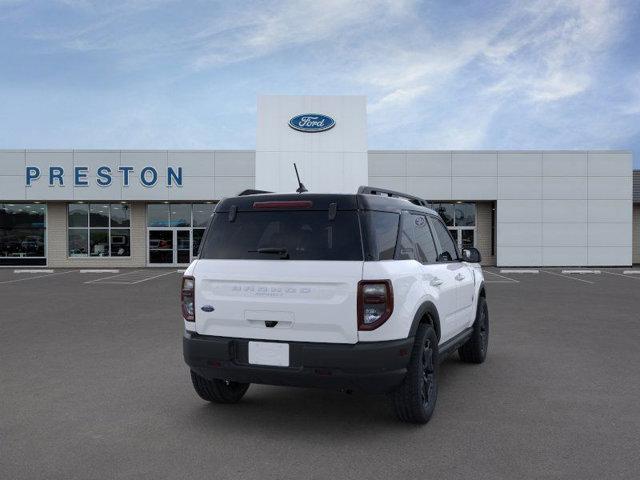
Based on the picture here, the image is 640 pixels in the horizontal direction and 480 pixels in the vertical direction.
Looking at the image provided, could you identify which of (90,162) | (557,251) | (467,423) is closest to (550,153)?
(557,251)

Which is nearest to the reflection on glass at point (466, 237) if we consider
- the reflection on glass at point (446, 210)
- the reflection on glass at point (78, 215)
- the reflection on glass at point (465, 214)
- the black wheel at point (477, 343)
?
the reflection on glass at point (465, 214)

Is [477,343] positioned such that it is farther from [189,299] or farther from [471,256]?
[189,299]

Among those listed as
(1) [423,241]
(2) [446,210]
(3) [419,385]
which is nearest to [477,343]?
(1) [423,241]

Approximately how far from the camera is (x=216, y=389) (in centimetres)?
492

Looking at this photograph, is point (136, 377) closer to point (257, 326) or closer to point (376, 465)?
point (257, 326)

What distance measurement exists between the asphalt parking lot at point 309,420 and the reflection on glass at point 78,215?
21.4m

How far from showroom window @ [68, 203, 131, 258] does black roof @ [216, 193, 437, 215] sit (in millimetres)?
25633

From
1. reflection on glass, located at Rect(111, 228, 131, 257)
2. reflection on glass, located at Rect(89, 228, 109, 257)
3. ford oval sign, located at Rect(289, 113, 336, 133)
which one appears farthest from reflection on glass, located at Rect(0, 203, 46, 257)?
ford oval sign, located at Rect(289, 113, 336, 133)

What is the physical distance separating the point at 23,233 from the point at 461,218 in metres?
22.7

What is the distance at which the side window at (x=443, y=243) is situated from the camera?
5.61 meters

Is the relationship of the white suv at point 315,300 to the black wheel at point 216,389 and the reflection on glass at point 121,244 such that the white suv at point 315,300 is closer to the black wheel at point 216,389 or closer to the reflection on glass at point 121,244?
the black wheel at point 216,389

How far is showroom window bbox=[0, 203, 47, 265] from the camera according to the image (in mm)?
28734

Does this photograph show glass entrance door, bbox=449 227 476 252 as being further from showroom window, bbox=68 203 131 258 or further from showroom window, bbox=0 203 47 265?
showroom window, bbox=0 203 47 265

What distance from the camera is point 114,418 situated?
4727 mm
